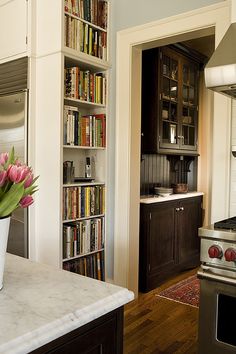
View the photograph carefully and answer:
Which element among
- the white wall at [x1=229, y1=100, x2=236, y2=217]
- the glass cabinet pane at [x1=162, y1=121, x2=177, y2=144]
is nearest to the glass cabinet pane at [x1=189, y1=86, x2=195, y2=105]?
the glass cabinet pane at [x1=162, y1=121, x2=177, y2=144]

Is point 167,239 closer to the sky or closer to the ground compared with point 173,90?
closer to the ground

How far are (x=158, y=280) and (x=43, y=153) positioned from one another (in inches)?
70.4

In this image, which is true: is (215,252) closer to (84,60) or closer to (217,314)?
(217,314)

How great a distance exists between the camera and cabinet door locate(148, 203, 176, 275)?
3391 mm

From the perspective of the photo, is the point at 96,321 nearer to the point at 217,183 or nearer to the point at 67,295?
the point at 67,295

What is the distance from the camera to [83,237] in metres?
2.93

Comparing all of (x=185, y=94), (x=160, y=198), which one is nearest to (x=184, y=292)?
(x=160, y=198)

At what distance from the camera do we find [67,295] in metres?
0.97

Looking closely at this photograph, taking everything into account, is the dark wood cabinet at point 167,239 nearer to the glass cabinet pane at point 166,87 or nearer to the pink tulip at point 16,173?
the glass cabinet pane at point 166,87

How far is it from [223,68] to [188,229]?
8.91 ft

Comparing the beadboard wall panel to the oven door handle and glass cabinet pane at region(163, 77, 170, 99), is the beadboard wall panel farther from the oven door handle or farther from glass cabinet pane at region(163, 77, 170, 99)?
the oven door handle

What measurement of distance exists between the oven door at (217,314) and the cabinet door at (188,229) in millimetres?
1952

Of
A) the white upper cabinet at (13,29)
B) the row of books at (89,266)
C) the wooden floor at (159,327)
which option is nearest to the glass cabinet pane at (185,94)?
the white upper cabinet at (13,29)

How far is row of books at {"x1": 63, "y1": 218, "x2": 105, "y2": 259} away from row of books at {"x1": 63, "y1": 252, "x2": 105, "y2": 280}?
7cm
